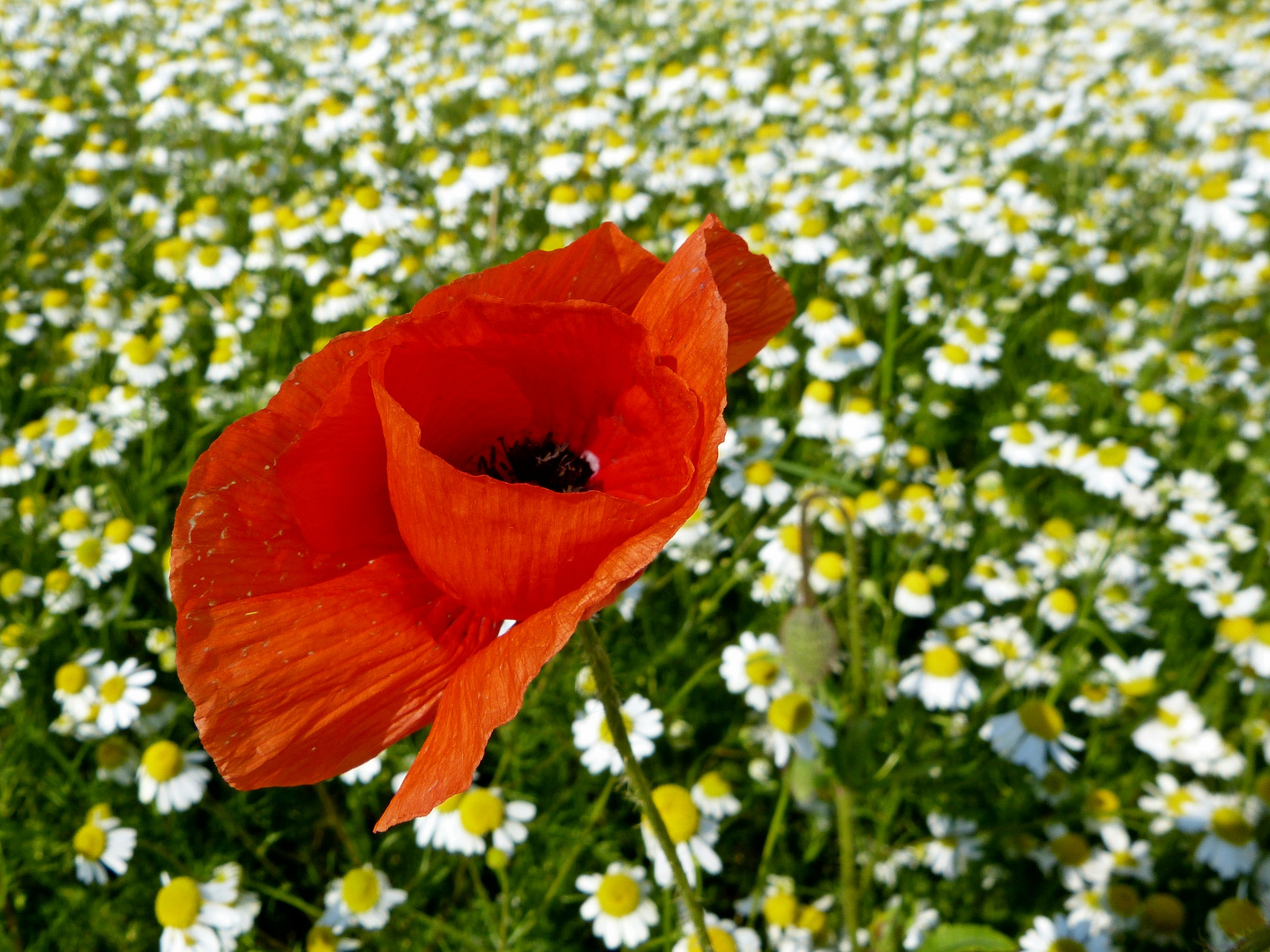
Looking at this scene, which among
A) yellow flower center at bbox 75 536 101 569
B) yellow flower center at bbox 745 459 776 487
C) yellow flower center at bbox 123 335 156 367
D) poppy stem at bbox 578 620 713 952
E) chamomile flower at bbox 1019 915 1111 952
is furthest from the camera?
yellow flower center at bbox 123 335 156 367

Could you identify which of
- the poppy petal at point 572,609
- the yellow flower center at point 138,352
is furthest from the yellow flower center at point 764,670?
the yellow flower center at point 138,352

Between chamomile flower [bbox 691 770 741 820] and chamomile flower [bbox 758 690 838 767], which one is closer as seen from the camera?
chamomile flower [bbox 758 690 838 767]

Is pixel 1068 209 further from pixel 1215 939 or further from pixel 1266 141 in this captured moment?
pixel 1215 939

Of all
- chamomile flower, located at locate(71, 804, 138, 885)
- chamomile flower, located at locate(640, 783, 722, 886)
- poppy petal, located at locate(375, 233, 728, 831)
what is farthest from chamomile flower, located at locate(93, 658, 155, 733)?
poppy petal, located at locate(375, 233, 728, 831)

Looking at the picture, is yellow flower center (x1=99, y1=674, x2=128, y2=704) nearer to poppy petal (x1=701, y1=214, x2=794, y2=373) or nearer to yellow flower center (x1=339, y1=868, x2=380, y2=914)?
yellow flower center (x1=339, y1=868, x2=380, y2=914)

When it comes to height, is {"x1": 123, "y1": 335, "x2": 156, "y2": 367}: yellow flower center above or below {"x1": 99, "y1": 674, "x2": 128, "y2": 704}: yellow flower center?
above
